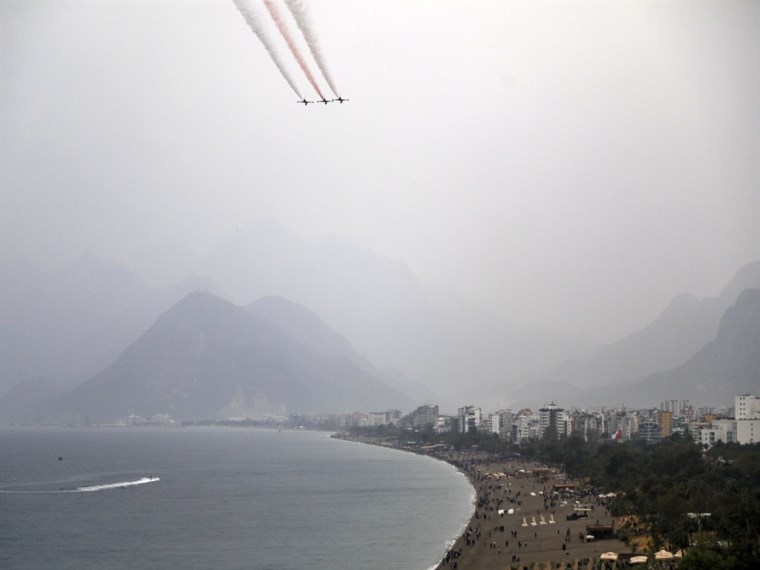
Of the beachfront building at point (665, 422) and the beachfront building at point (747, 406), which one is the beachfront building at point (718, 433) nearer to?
the beachfront building at point (747, 406)

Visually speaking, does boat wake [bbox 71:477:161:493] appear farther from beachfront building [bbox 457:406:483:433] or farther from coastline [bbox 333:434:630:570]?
beachfront building [bbox 457:406:483:433]

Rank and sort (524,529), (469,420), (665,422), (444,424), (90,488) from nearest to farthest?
(524,529) → (90,488) → (665,422) → (469,420) → (444,424)

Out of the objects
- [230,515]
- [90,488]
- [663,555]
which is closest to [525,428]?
[90,488]

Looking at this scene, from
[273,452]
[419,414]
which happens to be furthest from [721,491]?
[419,414]

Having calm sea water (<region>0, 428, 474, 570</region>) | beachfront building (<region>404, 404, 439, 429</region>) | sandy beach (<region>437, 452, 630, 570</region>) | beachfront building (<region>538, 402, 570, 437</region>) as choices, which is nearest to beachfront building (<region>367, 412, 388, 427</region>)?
beachfront building (<region>404, 404, 439, 429</region>)

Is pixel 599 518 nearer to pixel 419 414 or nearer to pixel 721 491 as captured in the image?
pixel 721 491

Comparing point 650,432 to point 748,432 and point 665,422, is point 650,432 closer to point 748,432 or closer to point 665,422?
point 665,422

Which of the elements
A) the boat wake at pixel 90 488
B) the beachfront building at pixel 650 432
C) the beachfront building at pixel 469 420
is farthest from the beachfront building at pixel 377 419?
the boat wake at pixel 90 488
